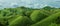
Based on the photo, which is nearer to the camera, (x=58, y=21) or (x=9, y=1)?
(x=58, y=21)

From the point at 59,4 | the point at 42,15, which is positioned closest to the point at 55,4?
the point at 59,4

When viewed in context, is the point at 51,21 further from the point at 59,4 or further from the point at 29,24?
the point at 59,4

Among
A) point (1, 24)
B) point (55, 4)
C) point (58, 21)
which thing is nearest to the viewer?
point (58, 21)

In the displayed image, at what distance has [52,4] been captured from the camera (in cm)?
275

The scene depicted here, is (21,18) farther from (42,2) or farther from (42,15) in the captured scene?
(42,2)

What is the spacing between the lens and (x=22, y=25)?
140cm

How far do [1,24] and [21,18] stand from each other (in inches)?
6.1

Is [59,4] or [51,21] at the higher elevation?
[51,21]

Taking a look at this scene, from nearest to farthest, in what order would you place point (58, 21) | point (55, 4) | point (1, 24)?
1. point (58, 21)
2. point (1, 24)
3. point (55, 4)

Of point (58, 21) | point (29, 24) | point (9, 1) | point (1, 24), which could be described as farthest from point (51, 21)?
point (9, 1)

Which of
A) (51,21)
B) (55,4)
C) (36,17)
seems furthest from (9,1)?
(51,21)

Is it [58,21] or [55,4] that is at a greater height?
[58,21]

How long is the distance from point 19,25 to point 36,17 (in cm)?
19

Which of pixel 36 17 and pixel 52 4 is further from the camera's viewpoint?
pixel 52 4
